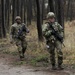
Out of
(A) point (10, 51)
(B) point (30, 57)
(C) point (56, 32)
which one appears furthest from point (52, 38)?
(A) point (10, 51)

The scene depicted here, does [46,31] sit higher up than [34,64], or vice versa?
[46,31]

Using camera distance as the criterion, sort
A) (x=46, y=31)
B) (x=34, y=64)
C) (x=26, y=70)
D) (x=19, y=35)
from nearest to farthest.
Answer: (x=46, y=31) → (x=26, y=70) → (x=34, y=64) → (x=19, y=35)

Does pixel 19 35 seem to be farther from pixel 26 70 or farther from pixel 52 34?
pixel 52 34

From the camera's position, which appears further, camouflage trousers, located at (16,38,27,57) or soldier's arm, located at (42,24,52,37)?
camouflage trousers, located at (16,38,27,57)

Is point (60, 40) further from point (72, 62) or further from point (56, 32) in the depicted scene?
point (72, 62)

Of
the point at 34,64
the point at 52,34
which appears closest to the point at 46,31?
the point at 52,34

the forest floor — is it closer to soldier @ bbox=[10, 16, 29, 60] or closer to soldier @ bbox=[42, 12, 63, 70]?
soldier @ bbox=[10, 16, 29, 60]

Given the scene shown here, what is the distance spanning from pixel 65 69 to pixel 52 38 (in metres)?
1.15

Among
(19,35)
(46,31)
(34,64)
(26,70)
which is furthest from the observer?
(19,35)

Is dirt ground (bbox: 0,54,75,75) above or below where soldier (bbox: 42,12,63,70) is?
below

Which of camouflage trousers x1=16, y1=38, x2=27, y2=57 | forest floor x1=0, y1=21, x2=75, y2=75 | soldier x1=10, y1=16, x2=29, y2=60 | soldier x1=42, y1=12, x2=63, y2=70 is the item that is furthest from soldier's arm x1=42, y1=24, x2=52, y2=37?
camouflage trousers x1=16, y1=38, x2=27, y2=57

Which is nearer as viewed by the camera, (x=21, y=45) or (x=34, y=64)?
(x=34, y=64)

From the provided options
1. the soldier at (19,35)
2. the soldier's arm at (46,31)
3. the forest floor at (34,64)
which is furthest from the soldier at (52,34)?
the soldier at (19,35)

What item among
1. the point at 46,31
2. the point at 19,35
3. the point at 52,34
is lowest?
the point at 19,35
